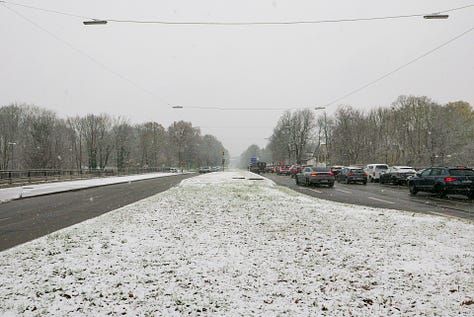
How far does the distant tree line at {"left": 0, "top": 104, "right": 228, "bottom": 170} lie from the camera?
163 ft

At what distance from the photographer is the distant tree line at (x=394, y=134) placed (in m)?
45.3

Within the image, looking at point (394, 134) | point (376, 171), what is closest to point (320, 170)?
point (376, 171)

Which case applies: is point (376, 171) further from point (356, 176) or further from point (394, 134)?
point (394, 134)

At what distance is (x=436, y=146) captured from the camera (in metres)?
46.9

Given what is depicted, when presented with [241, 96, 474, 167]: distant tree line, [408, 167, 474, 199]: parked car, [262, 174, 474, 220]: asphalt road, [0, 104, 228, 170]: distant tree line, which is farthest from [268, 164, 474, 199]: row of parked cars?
[0, 104, 228, 170]: distant tree line

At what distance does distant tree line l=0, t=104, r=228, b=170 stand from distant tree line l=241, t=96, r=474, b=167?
27258 millimetres

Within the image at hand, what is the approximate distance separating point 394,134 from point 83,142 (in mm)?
84830

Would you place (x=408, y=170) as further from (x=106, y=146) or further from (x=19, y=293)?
(x=106, y=146)

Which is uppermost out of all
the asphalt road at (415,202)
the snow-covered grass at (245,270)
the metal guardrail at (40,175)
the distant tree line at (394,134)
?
the distant tree line at (394,134)

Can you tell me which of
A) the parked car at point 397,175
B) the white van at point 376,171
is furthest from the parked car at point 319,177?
the white van at point 376,171

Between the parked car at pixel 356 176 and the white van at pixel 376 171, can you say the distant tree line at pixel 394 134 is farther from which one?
the parked car at pixel 356 176

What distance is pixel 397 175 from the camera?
2723cm

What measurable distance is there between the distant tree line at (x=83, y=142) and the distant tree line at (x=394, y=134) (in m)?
27.3

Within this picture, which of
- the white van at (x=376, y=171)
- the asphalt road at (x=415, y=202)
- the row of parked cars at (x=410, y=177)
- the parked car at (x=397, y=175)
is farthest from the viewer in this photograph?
the white van at (x=376, y=171)
